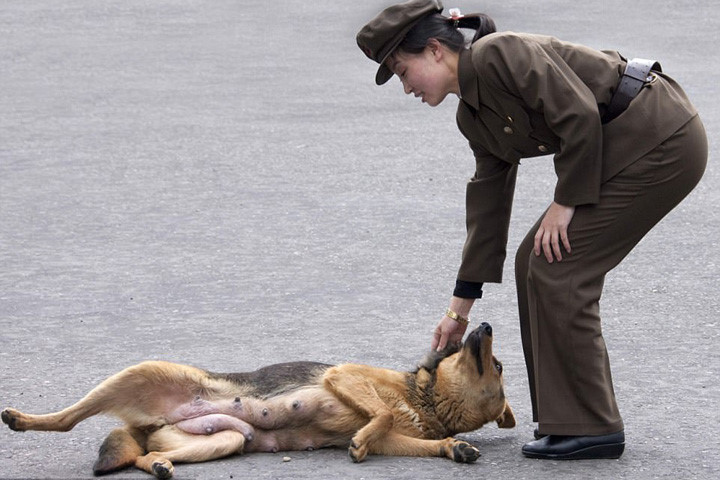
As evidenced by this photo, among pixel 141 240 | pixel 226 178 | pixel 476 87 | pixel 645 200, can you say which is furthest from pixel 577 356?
pixel 226 178

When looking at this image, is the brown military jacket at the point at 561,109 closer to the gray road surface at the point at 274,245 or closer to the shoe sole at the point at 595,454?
the shoe sole at the point at 595,454

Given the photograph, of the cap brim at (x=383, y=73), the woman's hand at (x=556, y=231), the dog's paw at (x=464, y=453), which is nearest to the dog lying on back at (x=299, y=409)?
the dog's paw at (x=464, y=453)

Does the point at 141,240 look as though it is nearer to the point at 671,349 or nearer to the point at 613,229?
the point at 671,349

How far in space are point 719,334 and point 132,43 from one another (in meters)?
10.6

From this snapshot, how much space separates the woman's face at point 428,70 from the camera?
4.65 m

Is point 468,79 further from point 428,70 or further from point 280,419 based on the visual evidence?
point 280,419

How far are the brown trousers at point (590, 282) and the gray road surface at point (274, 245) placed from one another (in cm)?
20

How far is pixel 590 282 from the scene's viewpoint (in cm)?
469

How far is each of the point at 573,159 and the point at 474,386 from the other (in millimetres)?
991

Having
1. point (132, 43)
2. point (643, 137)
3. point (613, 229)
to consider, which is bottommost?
point (132, 43)

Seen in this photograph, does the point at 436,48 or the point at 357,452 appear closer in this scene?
the point at 436,48

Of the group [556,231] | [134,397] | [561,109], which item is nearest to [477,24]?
[561,109]

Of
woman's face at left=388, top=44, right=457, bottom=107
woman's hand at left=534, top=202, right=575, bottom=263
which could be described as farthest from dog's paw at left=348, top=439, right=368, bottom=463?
woman's face at left=388, top=44, right=457, bottom=107

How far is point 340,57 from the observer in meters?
14.7
